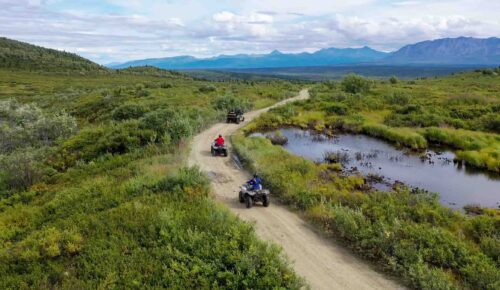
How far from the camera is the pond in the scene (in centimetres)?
2598

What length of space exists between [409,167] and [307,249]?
2067cm

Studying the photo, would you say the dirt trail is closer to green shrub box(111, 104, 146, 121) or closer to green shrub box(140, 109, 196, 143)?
green shrub box(140, 109, 196, 143)

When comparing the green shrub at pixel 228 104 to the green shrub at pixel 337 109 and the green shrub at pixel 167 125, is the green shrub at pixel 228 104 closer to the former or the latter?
the green shrub at pixel 337 109

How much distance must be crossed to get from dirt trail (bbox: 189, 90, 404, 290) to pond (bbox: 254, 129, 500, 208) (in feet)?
35.5

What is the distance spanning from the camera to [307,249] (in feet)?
49.1

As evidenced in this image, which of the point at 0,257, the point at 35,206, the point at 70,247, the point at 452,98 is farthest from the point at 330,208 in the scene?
the point at 452,98

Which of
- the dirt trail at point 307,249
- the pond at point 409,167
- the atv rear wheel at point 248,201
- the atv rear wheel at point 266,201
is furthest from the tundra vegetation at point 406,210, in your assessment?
the atv rear wheel at point 248,201

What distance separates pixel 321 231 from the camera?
16.6 m

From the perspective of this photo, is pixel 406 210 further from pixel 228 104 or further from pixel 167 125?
pixel 228 104

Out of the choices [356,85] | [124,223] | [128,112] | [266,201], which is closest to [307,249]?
[266,201]

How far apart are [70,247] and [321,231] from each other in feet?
33.5

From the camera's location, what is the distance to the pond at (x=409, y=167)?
85.3 ft

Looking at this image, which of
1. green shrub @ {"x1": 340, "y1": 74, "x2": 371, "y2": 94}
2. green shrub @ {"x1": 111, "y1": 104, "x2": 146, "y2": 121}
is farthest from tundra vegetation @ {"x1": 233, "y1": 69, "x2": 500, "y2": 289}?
green shrub @ {"x1": 340, "y1": 74, "x2": 371, "y2": 94}

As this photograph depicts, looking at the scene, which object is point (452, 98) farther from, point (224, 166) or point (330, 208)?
point (330, 208)
